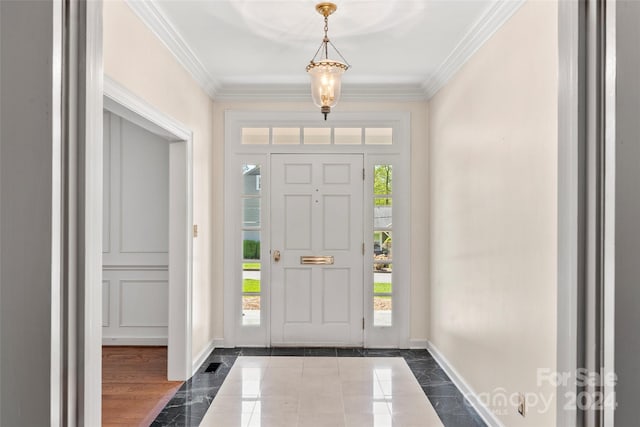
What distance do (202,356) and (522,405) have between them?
109 inches

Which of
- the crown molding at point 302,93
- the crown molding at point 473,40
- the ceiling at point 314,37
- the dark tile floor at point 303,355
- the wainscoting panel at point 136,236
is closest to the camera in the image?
the crown molding at point 473,40

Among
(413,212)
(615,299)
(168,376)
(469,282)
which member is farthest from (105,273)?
(615,299)

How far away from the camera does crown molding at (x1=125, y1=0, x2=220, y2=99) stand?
2.74m

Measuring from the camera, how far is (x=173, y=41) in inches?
129

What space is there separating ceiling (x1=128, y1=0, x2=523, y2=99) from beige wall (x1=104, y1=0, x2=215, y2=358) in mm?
130

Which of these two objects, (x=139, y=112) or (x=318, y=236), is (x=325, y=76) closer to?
(x=139, y=112)

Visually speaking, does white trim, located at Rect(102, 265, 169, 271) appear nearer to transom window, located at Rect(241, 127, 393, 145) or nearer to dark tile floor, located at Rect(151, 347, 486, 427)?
dark tile floor, located at Rect(151, 347, 486, 427)

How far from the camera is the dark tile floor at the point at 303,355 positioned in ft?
10.0

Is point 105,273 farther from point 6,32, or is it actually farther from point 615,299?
point 615,299

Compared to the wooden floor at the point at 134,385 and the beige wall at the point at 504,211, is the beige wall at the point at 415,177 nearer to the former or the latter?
the beige wall at the point at 504,211

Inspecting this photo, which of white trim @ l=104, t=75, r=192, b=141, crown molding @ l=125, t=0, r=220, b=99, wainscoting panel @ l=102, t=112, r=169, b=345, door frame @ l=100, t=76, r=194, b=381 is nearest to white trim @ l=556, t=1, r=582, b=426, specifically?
white trim @ l=104, t=75, r=192, b=141

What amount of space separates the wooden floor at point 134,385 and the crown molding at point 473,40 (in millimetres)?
3285

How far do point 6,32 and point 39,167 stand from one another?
0.20 metres

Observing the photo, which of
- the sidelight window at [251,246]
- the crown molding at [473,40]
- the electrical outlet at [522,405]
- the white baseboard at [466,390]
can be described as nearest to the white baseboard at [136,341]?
the sidelight window at [251,246]
